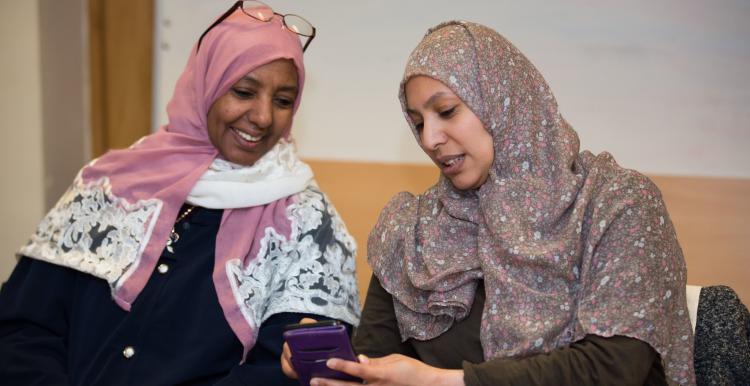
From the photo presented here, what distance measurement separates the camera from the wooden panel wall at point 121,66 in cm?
246

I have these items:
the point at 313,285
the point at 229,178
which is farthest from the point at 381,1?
the point at 313,285

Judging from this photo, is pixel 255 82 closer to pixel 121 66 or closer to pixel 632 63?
pixel 121 66

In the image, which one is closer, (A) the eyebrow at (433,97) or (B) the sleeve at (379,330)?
(A) the eyebrow at (433,97)

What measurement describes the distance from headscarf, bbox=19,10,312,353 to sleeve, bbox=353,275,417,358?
10.3 inches

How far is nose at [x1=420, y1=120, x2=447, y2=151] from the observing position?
4.93 ft

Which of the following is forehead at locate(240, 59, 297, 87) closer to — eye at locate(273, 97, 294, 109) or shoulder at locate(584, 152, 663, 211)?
eye at locate(273, 97, 294, 109)

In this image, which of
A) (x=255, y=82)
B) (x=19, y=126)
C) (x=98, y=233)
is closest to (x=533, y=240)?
(x=255, y=82)

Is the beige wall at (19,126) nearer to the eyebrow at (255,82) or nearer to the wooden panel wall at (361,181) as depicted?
the wooden panel wall at (361,181)

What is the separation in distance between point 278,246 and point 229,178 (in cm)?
23

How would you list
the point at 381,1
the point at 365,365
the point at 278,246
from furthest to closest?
the point at 381,1 → the point at 278,246 → the point at 365,365

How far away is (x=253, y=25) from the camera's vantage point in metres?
1.85

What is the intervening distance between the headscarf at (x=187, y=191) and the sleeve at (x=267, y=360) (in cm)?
4

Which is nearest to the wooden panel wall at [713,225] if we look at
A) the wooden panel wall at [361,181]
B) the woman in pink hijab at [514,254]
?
the wooden panel wall at [361,181]

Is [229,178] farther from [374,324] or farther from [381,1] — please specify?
[381,1]
